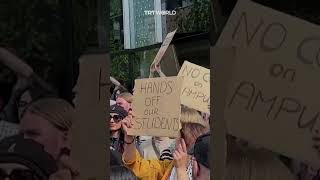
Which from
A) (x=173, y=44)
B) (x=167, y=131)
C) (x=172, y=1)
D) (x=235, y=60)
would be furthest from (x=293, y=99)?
(x=172, y=1)

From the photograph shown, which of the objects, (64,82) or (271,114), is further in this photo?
(271,114)

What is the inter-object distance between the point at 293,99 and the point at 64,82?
585 millimetres

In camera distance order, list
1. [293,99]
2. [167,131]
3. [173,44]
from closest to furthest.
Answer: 1. [293,99]
2. [167,131]
3. [173,44]

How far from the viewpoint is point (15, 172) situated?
4.32ft

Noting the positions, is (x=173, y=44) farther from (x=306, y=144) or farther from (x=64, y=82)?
(x=64, y=82)

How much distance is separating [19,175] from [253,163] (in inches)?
23.8

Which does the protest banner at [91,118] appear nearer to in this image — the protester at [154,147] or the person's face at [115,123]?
the protester at [154,147]

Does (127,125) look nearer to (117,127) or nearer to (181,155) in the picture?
(117,127)

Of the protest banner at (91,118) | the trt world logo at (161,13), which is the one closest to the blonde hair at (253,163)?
the protest banner at (91,118)

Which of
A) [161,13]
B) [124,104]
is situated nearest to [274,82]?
[124,104]

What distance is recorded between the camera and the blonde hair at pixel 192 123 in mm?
3166

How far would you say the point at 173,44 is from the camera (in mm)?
3525

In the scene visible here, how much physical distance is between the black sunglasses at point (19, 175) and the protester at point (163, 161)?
6.12ft

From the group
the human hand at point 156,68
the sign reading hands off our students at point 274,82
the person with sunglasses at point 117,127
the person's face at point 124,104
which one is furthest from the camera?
the person's face at point 124,104
